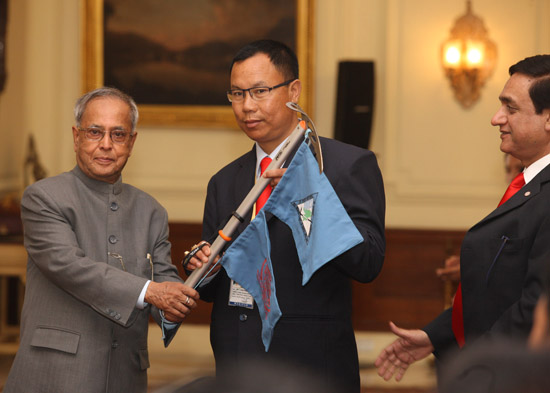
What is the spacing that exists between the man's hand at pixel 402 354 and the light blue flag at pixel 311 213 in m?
0.51

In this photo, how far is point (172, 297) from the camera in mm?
2494

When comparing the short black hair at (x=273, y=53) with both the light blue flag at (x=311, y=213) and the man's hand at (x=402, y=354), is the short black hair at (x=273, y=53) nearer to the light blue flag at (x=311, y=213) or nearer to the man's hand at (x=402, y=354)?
the light blue flag at (x=311, y=213)

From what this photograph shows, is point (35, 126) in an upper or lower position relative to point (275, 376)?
upper

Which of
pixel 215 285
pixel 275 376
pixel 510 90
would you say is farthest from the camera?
pixel 215 285

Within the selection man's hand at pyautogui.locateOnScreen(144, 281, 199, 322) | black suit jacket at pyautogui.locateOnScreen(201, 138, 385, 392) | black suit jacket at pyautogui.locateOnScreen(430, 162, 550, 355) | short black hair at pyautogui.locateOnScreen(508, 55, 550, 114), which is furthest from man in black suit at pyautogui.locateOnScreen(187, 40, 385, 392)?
short black hair at pyautogui.locateOnScreen(508, 55, 550, 114)

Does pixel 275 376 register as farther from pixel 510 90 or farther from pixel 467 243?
pixel 510 90

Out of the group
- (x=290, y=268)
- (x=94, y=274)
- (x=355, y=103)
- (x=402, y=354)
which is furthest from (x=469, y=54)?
(x=94, y=274)

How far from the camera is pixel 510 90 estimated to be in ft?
8.15

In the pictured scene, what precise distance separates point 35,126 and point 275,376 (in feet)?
23.5

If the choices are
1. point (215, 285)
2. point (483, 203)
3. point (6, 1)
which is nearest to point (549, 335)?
point (215, 285)

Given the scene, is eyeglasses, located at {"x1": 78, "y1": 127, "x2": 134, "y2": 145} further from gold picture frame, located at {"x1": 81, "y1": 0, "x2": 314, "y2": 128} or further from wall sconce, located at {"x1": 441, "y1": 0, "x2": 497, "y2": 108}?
wall sconce, located at {"x1": 441, "y1": 0, "x2": 497, "y2": 108}

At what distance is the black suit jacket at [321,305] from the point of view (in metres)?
2.55

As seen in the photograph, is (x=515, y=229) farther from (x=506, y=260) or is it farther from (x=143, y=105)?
(x=143, y=105)

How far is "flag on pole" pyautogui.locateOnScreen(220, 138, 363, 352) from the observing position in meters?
2.38
